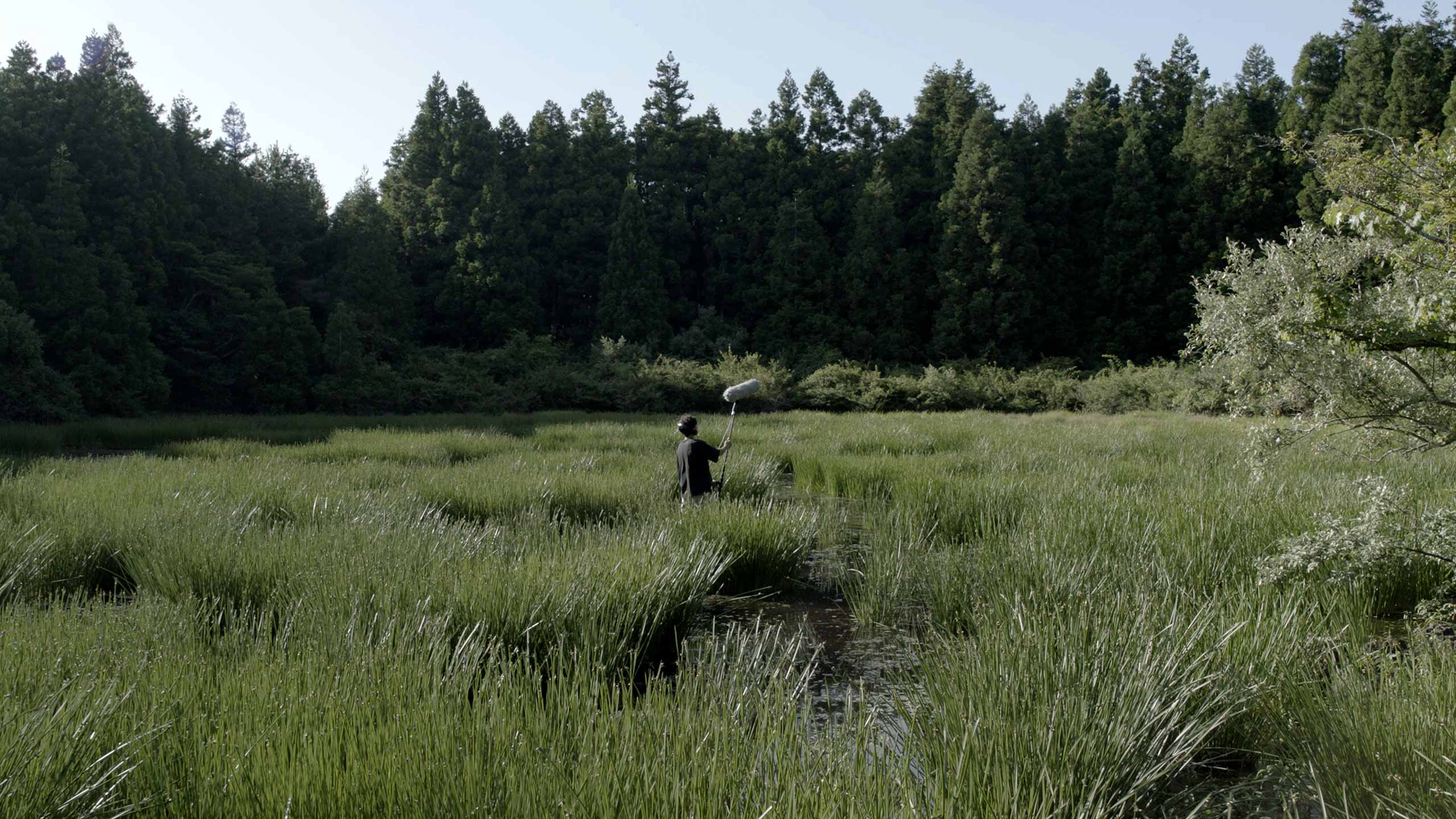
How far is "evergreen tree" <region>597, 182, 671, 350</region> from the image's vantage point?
3231 centimetres

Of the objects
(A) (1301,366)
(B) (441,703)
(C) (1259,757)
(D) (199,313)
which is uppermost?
(D) (199,313)

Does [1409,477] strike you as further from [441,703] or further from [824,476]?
[441,703]

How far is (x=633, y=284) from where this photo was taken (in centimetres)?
3297

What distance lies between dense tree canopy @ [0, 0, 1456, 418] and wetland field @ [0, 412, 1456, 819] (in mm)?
19692

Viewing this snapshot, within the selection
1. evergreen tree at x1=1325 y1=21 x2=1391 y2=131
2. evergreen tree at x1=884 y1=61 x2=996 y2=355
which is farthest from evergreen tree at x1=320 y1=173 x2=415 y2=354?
evergreen tree at x1=1325 y1=21 x2=1391 y2=131

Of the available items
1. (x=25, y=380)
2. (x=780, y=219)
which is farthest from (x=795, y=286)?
(x=25, y=380)

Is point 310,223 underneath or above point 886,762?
above

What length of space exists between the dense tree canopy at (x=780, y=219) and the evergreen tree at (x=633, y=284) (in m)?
0.09

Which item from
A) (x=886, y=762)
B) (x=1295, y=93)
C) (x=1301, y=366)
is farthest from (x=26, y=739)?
(x=1295, y=93)

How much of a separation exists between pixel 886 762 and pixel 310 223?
31838 millimetres

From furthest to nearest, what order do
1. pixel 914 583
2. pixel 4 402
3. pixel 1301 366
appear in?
1. pixel 4 402
2. pixel 914 583
3. pixel 1301 366

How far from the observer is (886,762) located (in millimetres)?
2250

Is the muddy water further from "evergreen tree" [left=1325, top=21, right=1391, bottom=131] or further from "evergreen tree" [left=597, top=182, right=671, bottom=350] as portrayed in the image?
"evergreen tree" [left=1325, top=21, right=1391, bottom=131]

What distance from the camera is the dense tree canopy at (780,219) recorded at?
26188mm
